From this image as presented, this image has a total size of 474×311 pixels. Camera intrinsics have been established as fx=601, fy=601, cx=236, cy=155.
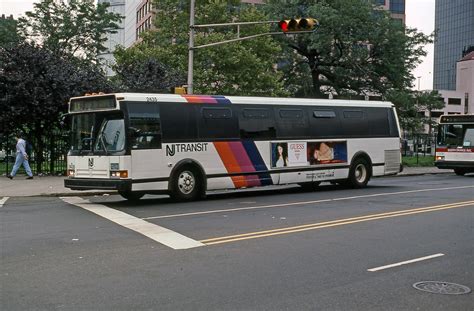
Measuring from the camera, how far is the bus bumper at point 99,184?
14555 mm

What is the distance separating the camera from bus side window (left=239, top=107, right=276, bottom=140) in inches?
682

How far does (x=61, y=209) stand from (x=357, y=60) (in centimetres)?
3240

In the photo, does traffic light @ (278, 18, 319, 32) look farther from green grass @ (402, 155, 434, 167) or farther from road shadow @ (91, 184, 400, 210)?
green grass @ (402, 155, 434, 167)

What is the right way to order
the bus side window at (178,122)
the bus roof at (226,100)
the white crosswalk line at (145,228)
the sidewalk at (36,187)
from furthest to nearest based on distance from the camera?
the sidewalk at (36,187) → the bus side window at (178,122) → the bus roof at (226,100) → the white crosswalk line at (145,228)

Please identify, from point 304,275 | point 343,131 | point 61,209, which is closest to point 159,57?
point 343,131

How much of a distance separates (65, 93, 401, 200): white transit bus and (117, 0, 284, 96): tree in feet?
49.3

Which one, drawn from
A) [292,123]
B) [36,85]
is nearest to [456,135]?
[292,123]

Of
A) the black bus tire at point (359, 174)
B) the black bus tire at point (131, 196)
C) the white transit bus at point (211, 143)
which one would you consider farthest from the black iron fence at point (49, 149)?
the black bus tire at point (359, 174)

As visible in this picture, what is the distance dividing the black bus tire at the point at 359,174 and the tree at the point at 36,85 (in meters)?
11.1

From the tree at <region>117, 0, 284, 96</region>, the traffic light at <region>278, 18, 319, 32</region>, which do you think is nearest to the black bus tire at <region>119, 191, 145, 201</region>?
the traffic light at <region>278, 18, 319, 32</region>

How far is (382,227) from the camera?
1082 centimetres

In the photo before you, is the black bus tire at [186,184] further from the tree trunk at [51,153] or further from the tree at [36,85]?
the tree trunk at [51,153]

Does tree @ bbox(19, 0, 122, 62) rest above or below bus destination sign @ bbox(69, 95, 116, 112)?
above

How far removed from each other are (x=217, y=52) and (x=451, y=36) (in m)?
145
